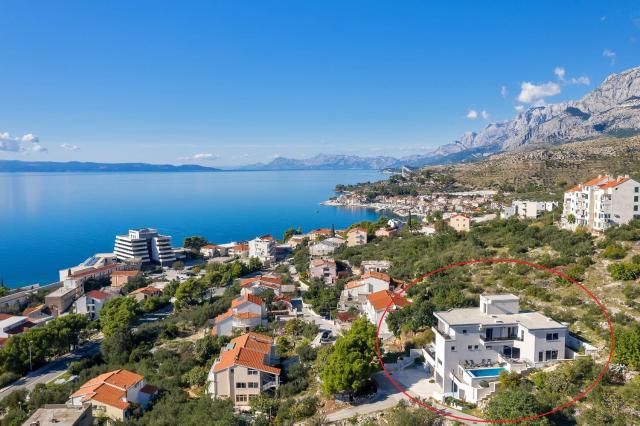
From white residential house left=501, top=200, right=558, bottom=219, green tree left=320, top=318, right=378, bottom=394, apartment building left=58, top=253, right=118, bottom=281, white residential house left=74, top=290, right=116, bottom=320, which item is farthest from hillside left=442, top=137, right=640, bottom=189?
apartment building left=58, top=253, right=118, bottom=281

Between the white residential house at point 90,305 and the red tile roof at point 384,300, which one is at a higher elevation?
the red tile roof at point 384,300

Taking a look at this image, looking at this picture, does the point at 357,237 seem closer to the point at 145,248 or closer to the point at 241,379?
the point at 145,248

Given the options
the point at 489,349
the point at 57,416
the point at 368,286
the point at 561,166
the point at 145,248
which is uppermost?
the point at 561,166

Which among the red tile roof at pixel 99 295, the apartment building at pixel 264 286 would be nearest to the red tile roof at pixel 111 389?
the apartment building at pixel 264 286

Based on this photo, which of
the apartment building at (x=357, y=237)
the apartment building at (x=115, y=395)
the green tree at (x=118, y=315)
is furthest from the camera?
the apartment building at (x=357, y=237)

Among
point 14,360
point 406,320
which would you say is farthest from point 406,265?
point 14,360

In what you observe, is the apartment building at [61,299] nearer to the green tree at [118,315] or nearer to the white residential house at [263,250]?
the green tree at [118,315]

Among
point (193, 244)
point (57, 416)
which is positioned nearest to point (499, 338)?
point (57, 416)
